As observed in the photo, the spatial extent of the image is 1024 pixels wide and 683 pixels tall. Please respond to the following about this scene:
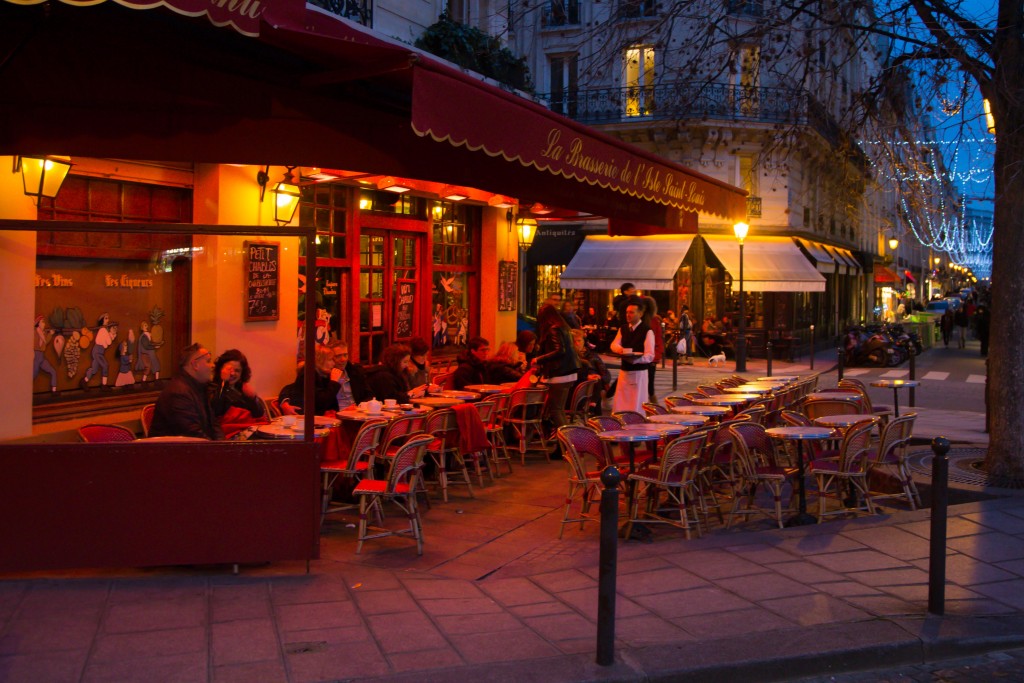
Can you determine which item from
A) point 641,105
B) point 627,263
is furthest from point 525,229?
point 641,105

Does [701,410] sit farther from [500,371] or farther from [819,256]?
[819,256]

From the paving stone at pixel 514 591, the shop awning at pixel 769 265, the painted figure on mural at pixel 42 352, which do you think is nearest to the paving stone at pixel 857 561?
the paving stone at pixel 514 591

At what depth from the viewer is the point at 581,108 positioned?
1244 inches

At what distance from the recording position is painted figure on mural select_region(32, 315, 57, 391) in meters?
7.04

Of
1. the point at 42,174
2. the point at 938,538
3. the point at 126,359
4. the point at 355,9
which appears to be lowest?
the point at 938,538

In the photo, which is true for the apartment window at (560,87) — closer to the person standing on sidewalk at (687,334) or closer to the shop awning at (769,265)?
the shop awning at (769,265)

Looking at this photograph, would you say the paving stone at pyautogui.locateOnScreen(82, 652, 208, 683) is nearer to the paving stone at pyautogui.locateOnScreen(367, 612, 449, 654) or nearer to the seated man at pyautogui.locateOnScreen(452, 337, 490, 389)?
the paving stone at pyautogui.locateOnScreen(367, 612, 449, 654)

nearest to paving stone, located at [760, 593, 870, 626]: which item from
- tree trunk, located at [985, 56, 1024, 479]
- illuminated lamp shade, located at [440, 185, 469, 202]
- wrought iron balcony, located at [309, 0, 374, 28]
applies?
tree trunk, located at [985, 56, 1024, 479]

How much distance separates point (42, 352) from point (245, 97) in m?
2.32

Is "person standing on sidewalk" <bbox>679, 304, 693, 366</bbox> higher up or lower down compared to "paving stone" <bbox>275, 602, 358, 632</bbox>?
higher up

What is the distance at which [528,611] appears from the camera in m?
6.06

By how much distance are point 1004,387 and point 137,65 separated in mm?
8242

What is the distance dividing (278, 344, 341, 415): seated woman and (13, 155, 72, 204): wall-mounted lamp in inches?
106

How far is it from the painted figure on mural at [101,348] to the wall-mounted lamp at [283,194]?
11.6 ft
